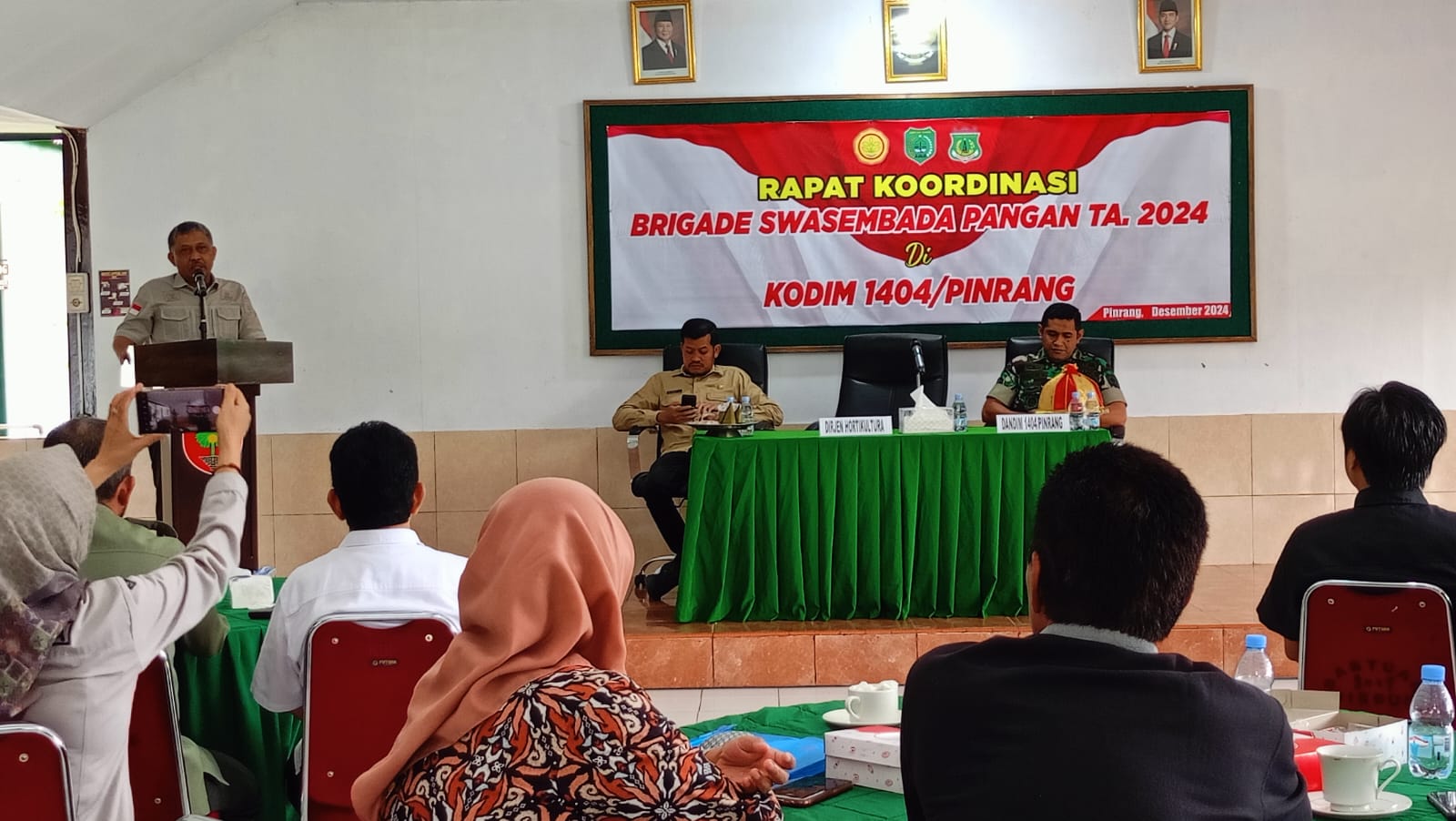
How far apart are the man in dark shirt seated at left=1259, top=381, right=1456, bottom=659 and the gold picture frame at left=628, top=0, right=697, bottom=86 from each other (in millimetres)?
4194

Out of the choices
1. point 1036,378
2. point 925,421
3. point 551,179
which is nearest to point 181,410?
point 925,421

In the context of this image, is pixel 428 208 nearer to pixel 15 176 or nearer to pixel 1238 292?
pixel 15 176

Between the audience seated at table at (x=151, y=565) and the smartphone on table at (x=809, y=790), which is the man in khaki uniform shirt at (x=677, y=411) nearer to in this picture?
the audience seated at table at (x=151, y=565)

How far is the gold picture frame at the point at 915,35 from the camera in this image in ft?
19.6

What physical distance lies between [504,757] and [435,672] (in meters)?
0.17

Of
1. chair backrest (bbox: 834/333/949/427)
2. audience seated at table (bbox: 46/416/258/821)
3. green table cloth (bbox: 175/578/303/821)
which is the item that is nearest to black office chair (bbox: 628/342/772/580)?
chair backrest (bbox: 834/333/949/427)

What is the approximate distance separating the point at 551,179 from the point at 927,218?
177 centimetres

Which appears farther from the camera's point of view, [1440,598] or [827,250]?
[827,250]

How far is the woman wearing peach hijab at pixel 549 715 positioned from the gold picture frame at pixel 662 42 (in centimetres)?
471

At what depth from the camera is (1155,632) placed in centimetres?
115

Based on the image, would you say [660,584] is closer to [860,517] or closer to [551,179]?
[860,517]

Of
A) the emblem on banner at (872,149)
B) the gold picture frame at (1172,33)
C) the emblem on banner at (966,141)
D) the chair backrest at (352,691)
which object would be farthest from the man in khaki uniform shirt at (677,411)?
the chair backrest at (352,691)

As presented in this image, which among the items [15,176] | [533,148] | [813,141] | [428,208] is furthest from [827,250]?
[15,176]

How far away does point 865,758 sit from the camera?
1531mm
